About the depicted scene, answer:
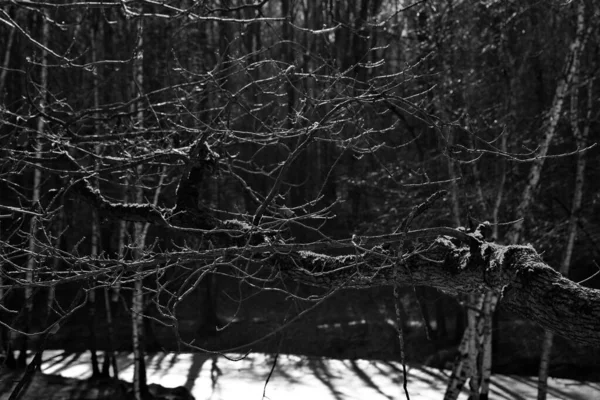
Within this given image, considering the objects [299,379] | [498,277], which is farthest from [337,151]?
[498,277]

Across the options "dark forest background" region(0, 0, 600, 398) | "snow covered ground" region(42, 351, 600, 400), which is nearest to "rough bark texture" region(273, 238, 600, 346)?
"dark forest background" region(0, 0, 600, 398)

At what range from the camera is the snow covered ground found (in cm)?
1048

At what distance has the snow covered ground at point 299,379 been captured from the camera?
10.5 metres

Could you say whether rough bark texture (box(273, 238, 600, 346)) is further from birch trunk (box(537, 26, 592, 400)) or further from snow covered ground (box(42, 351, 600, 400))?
snow covered ground (box(42, 351, 600, 400))

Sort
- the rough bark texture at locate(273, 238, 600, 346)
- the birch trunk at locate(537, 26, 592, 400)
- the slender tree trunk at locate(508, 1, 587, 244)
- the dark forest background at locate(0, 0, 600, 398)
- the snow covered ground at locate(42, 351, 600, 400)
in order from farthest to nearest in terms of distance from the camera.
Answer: the snow covered ground at locate(42, 351, 600, 400), the birch trunk at locate(537, 26, 592, 400), the slender tree trunk at locate(508, 1, 587, 244), the dark forest background at locate(0, 0, 600, 398), the rough bark texture at locate(273, 238, 600, 346)

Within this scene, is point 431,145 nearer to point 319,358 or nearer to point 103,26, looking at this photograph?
point 319,358

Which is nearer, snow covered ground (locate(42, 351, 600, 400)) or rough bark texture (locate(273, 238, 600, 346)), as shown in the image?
rough bark texture (locate(273, 238, 600, 346))

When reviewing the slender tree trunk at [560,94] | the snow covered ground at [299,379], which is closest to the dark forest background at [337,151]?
the slender tree trunk at [560,94]

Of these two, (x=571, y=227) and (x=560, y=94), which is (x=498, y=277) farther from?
(x=571, y=227)

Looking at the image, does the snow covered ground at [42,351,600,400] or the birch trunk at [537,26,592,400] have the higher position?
the birch trunk at [537,26,592,400]

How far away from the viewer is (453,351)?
1299cm

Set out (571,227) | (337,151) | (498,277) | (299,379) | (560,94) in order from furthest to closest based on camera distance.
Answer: (337,151), (299,379), (571,227), (560,94), (498,277)

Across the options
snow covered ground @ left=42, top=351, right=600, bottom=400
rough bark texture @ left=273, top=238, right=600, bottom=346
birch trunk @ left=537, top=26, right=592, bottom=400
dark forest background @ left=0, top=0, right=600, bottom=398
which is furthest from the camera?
snow covered ground @ left=42, top=351, right=600, bottom=400

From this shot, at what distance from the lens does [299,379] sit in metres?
11.5
